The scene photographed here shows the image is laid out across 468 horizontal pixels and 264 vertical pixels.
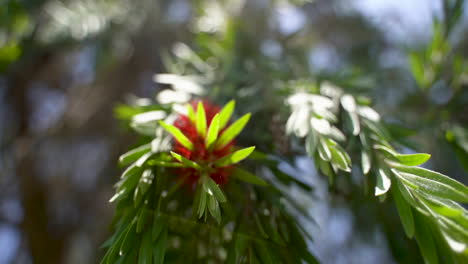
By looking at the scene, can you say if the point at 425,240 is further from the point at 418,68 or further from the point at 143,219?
the point at 418,68

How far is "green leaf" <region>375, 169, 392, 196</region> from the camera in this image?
0.49 metres

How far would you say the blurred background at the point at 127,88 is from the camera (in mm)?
981

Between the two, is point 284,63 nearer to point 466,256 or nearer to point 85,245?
point 466,256

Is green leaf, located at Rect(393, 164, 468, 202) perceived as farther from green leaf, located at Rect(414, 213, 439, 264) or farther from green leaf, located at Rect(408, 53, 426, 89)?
green leaf, located at Rect(408, 53, 426, 89)

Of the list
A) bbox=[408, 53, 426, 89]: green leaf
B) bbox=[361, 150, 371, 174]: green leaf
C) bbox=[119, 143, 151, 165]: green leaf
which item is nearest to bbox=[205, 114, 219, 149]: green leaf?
bbox=[119, 143, 151, 165]: green leaf

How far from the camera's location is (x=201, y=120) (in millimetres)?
548

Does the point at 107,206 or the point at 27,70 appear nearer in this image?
the point at 107,206

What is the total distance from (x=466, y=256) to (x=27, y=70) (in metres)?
2.08

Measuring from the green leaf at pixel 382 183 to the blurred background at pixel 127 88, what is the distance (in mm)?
218

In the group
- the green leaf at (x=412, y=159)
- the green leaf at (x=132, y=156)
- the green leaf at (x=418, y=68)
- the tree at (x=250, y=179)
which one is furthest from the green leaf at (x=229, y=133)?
the green leaf at (x=418, y=68)

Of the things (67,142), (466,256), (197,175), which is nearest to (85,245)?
(67,142)

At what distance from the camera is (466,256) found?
1.62 ft

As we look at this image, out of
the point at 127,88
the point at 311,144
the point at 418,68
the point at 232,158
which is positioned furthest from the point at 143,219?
the point at 127,88

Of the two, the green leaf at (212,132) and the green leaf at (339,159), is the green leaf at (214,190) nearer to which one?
→ the green leaf at (212,132)
